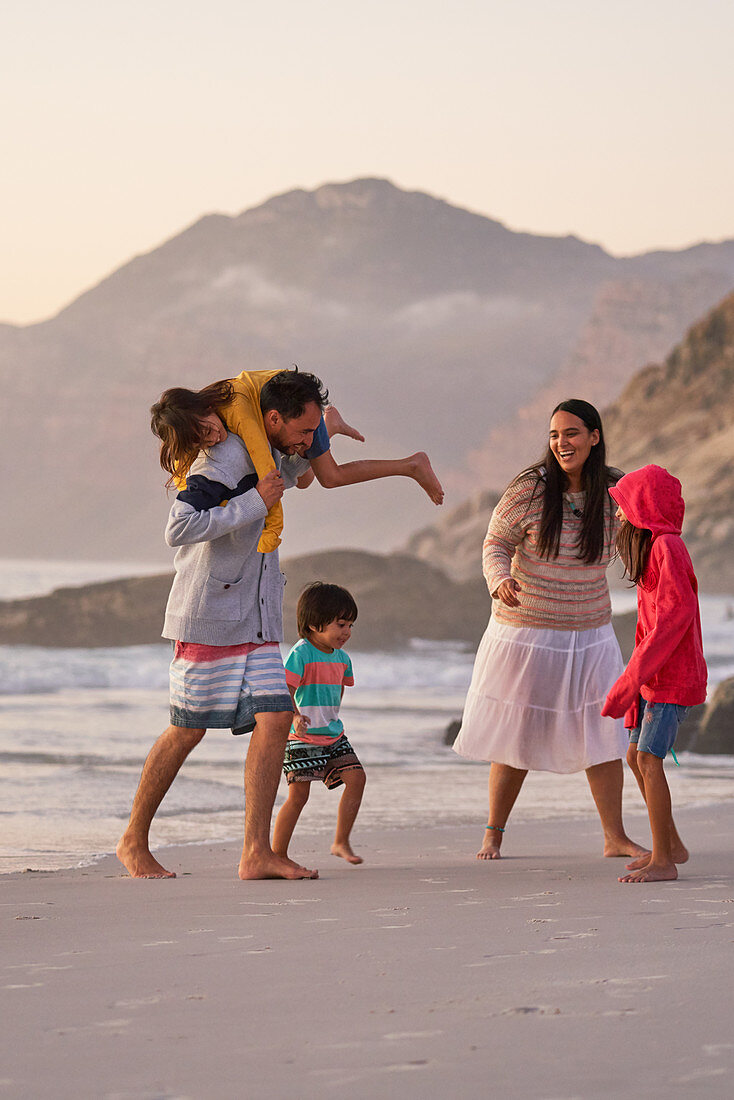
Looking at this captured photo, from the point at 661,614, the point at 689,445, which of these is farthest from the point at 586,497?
the point at 689,445

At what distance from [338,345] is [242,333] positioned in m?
10.1

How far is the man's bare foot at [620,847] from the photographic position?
16.1 ft

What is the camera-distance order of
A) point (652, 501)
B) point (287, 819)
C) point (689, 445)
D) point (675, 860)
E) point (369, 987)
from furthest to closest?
point (689, 445)
point (287, 819)
point (675, 860)
point (652, 501)
point (369, 987)

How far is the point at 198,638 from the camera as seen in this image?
430cm

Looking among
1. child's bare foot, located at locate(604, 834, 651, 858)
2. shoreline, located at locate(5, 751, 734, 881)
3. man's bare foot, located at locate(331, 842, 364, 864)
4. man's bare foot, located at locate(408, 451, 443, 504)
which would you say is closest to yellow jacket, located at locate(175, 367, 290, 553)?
man's bare foot, located at locate(408, 451, 443, 504)

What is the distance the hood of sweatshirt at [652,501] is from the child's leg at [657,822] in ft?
2.34

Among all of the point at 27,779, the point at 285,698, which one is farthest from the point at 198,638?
the point at 27,779

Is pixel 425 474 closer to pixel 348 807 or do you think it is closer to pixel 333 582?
pixel 348 807

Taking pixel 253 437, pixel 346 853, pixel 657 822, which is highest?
pixel 253 437

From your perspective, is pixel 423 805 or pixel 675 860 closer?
pixel 675 860

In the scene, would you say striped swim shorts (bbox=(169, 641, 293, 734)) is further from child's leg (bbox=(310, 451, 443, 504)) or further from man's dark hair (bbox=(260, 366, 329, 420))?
man's dark hair (bbox=(260, 366, 329, 420))

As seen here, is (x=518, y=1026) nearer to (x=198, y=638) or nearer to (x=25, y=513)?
(x=198, y=638)

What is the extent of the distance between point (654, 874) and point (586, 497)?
141 centimetres

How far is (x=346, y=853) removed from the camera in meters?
5.03
